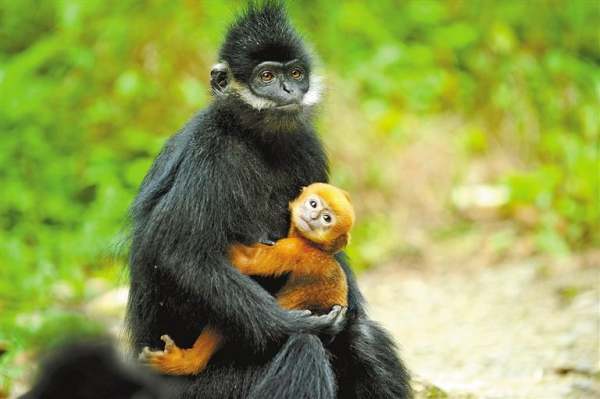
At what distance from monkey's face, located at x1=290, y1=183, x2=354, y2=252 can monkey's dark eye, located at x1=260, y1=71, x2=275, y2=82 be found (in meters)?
0.51

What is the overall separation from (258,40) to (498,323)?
396cm

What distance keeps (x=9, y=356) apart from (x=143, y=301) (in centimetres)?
113

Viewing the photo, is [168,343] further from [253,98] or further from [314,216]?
[253,98]

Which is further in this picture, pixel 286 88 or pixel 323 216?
pixel 286 88

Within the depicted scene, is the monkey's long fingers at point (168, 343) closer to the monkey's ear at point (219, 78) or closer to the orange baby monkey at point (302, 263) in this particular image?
the orange baby monkey at point (302, 263)

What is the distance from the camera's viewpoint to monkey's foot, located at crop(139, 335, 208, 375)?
3.85m

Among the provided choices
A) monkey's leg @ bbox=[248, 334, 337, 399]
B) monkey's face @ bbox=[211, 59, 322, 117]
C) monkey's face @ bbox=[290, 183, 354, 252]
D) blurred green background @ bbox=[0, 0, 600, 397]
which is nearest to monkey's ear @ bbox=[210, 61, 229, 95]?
monkey's face @ bbox=[211, 59, 322, 117]

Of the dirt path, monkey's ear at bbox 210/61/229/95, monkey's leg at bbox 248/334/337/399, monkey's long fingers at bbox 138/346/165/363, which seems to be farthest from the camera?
the dirt path

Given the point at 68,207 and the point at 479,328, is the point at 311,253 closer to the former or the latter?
the point at 479,328

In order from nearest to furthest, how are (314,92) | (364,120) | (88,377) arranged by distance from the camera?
(88,377) < (314,92) < (364,120)

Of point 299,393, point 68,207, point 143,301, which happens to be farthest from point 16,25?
point 299,393

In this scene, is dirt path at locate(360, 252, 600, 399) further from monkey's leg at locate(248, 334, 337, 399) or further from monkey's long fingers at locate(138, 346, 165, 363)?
monkey's long fingers at locate(138, 346, 165, 363)

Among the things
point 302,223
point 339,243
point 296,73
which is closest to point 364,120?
point 296,73

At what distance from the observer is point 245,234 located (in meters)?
4.01
